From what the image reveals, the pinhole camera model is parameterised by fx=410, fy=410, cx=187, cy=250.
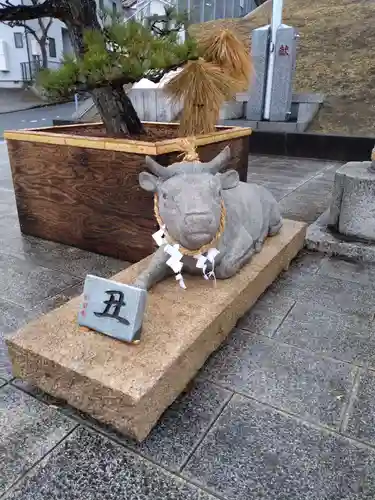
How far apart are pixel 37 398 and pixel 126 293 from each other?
1.88 ft

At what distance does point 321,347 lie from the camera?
194 cm

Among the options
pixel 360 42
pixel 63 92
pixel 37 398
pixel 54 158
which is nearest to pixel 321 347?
pixel 37 398

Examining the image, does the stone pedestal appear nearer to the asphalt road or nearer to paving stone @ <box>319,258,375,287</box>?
paving stone @ <box>319,258,375,287</box>

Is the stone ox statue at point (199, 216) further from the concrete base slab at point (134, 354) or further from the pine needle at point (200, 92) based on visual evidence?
the pine needle at point (200, 92)

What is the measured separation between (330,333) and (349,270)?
859mm

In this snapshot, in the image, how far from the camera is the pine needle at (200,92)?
2.79 m

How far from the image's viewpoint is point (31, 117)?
14.1 metres

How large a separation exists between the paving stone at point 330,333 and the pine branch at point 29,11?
96.6 inches

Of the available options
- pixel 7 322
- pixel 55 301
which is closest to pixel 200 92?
pixel 55 301

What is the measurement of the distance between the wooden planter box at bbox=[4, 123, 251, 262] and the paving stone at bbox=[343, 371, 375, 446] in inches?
59.6

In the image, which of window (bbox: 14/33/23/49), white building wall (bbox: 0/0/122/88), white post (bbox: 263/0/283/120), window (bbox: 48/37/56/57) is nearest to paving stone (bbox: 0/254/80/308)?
white post (bbox: 263/0/283/120)

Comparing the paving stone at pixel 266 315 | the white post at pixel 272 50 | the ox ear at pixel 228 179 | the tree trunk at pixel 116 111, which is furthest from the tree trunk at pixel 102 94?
the white post at pixel 272 50

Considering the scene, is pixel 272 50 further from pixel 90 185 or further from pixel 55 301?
pixel 55 301

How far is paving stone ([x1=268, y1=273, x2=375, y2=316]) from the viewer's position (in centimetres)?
230
